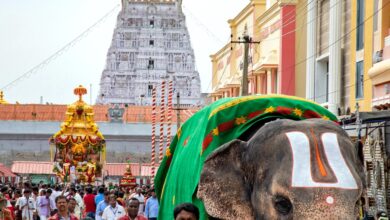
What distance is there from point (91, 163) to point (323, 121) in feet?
140

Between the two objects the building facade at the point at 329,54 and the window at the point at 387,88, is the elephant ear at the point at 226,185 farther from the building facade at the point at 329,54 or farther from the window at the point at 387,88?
the building facade at the point at 329,54

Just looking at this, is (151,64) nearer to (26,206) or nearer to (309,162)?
(26,206)

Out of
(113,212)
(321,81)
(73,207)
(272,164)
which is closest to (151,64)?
(321,81)

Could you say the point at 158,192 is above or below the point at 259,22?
below

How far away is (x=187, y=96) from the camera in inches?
4186

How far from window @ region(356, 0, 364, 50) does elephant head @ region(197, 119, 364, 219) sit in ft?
64.7

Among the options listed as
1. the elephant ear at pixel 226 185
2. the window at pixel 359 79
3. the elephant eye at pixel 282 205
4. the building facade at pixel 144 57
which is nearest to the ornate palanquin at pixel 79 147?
the window at pixel 359 79

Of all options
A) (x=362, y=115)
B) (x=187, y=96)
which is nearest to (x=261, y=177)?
(x=362, y=115)

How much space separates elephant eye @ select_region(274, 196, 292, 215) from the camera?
7.37 m

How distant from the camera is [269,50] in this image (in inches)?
1706

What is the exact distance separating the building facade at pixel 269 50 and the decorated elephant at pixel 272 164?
27.7 meters

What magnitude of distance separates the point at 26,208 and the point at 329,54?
11.4m

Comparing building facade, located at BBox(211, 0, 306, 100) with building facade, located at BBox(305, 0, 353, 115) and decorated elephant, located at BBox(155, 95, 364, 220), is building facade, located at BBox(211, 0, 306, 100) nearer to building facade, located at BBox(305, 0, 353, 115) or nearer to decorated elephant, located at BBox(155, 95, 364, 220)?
building facade, located at BBox(305, 0, 353, 115)

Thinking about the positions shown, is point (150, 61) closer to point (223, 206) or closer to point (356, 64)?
point (356, 64)
